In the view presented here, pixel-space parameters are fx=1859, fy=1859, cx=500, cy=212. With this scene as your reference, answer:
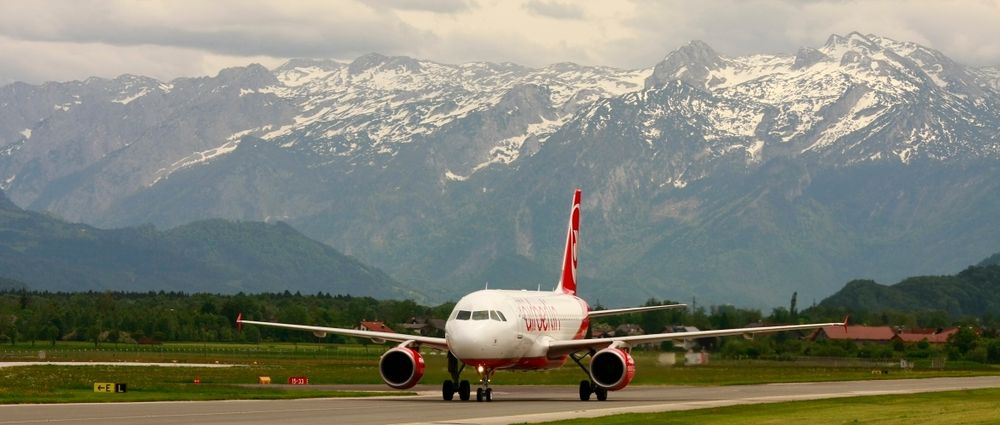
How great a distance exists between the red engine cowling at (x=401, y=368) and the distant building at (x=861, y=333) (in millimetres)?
108834

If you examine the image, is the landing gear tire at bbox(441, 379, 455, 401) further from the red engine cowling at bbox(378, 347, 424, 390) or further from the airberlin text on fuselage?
the airberlin text on fuselage

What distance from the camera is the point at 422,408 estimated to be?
67062mm

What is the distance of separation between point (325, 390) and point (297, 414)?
890 inches

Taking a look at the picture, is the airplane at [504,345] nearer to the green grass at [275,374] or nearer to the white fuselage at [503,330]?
the white fuselage at [503,330]

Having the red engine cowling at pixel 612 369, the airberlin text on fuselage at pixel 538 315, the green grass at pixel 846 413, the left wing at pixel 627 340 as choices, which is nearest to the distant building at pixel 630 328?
the airberlin text on fuselage at pixel 538 315

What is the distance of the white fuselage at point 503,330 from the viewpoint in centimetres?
7150

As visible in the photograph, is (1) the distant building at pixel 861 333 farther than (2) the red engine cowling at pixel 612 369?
Yes

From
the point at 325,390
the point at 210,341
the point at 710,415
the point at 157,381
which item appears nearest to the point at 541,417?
the point at 710,415

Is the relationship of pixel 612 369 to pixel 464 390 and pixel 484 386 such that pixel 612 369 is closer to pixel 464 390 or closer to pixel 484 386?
pixel 484 386

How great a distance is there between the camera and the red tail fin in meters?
86.9

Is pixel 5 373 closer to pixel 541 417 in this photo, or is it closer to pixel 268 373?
pixel 268 373

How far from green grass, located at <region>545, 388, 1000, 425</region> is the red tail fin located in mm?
16289

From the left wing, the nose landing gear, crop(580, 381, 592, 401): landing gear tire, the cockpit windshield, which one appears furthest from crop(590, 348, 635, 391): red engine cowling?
the cockpit windshield

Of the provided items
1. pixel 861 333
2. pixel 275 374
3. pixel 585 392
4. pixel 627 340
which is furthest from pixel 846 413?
pixel 861 333
